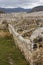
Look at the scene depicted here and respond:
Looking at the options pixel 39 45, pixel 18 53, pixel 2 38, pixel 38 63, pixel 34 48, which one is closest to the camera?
pixel 38 63

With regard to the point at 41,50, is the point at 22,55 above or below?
below

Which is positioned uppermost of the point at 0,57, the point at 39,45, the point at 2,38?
the point at 39,45

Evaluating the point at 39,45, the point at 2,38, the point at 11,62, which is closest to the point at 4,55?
the point at 11,62

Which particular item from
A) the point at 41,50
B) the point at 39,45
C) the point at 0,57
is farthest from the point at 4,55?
the point at 41,50

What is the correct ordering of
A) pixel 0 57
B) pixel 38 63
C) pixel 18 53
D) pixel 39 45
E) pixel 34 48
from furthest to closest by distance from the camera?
pixel 18 53, pixel 0 57, pixel 39 45, pixel 34 48, pixel 38 63

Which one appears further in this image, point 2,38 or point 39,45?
point 2,38

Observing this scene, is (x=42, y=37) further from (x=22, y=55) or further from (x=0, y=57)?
(x=0, y=57)

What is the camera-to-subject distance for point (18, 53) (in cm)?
1805

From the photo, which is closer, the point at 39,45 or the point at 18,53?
the point at 39,45

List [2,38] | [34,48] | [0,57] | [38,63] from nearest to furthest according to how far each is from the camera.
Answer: [38,63]
[34,48]
[0,57]
[2,38]

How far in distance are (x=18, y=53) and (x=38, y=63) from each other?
5378 millimetres

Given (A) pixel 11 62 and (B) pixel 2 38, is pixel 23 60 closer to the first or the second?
(A) pixel 11 62

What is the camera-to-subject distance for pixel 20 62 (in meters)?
15.2

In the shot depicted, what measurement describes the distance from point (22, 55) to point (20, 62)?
1922 mm
